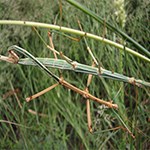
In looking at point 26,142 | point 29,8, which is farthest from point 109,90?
point 29,8

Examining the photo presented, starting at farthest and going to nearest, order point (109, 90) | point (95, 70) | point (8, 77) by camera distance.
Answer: point (8, 77)
point (109, 90)
point (95, 70)

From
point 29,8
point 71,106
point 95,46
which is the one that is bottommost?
point 71,106

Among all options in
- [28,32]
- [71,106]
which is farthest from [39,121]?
[28,32]

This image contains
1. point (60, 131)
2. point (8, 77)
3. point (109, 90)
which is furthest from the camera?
point (8, 77)

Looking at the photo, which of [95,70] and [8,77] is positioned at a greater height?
[95,70]

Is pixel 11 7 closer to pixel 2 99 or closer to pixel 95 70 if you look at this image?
pixel 2 99

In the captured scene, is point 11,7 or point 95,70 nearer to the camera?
point 95,70
